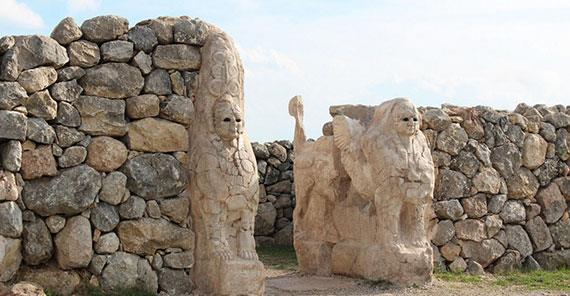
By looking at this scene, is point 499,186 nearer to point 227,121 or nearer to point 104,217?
point 227,121

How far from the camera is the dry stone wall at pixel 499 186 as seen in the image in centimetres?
1154

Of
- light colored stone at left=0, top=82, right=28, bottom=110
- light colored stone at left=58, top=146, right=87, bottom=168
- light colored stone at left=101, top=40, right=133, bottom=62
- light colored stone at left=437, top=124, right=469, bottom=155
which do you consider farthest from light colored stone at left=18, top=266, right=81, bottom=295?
light colored stone at left=437, top=124, right=469, bottom=155

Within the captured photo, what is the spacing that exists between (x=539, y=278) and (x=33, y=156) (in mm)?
7206

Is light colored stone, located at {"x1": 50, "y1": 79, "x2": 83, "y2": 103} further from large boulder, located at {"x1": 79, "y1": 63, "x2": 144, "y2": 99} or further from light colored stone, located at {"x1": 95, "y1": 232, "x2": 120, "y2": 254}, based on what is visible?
light colored stone, located at {"x1": 95, "y1": 232, "x2": 120, "y2": 254}

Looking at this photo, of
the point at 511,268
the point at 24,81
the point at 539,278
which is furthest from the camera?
the point at 511,268

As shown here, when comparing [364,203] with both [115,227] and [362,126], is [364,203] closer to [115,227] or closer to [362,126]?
[362,126]

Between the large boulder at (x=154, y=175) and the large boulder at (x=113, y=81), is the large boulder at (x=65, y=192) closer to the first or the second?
the large boulder at (x=154, y=175)

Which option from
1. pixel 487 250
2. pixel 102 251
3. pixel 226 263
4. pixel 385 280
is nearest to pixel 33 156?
pixel 102 251

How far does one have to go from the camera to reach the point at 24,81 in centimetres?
698

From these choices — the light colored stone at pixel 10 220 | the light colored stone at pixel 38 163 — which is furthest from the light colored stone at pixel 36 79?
the light colored stone at pixel 10 220

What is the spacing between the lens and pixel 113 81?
7.50m

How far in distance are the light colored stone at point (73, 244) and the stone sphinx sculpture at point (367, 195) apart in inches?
148

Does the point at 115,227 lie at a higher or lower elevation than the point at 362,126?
lower

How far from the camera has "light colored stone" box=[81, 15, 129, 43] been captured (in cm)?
747
